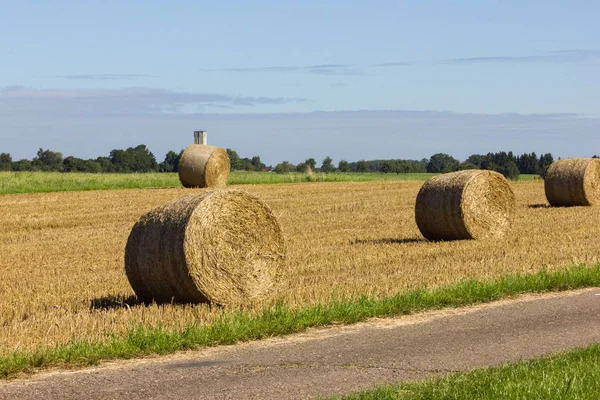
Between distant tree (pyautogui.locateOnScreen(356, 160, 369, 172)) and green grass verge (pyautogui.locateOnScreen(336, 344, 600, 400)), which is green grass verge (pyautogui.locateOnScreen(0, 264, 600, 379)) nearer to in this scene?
green grass verge (pyautogui.locateOnScreen(336, 344, 600, 400))

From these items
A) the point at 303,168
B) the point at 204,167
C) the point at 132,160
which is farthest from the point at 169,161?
the point at 204,167

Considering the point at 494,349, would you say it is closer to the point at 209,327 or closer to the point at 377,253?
the point at 209,327

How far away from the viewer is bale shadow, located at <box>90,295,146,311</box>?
40.6 ft

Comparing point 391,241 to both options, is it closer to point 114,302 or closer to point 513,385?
point 114,302

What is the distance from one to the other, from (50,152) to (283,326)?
93.2m

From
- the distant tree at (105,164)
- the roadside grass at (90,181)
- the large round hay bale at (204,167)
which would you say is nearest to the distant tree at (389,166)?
the distant tree at (105,164)

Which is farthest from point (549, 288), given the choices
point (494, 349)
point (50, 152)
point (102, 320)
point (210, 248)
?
point (50, 152)

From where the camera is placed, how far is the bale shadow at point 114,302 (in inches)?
487

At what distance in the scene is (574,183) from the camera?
27.7m

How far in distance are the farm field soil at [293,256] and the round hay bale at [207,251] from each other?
40cm

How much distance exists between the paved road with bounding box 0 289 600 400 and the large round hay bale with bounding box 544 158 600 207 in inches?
641

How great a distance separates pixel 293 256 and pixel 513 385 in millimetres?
9898

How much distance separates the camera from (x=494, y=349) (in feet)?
32.3

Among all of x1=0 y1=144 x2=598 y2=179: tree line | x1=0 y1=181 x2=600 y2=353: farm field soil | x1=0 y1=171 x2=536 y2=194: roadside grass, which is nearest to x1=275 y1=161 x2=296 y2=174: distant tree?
x1=0 y1=144 x2=598 y2=179: tree line
